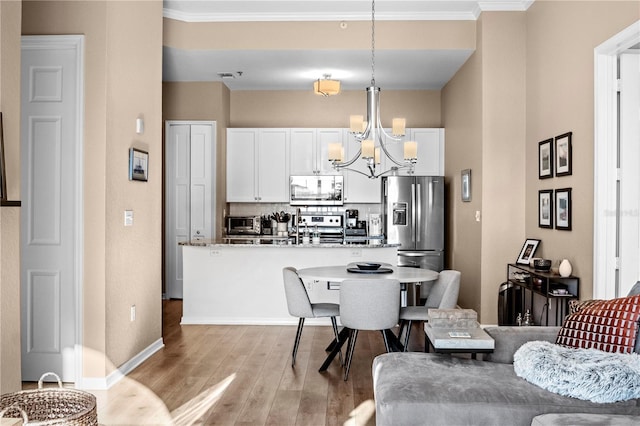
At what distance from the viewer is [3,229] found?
2.88m

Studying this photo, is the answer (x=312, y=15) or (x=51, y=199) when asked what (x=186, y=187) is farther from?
(x=51, y=199)

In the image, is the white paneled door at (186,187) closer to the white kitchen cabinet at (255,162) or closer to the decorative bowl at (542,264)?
the white kitchen cabinet at (255,162)

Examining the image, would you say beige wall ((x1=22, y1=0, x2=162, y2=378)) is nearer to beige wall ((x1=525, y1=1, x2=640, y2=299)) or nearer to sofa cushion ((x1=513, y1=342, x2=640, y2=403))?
sofa cushion ((x1=513, y1=342, x2=640, y2=403))

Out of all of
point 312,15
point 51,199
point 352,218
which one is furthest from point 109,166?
point 352,218

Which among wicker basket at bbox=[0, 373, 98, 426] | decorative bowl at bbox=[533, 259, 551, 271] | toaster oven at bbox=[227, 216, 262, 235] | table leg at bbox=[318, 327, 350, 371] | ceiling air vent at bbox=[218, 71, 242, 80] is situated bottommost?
table leg at bbox=[318, 327, 350, 371]

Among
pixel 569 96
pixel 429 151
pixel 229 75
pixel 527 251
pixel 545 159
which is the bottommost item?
pixel 527 251

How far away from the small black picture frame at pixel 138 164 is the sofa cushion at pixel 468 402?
2.68 m

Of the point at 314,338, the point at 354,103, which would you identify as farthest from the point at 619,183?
the point at 354,103

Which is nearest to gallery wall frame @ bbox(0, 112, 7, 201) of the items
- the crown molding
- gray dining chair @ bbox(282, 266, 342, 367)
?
gray dining chair @ bbox(282, 266, 342, 367)

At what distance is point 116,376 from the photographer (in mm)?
4066

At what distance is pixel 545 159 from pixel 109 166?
3653 mm

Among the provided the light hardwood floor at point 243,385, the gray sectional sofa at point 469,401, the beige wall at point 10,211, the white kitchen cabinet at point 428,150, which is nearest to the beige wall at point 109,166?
the light hardwood floor at point 243,385

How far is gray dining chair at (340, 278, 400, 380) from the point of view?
13.2 ft

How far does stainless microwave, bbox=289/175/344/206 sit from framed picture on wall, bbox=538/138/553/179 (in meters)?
3.14
